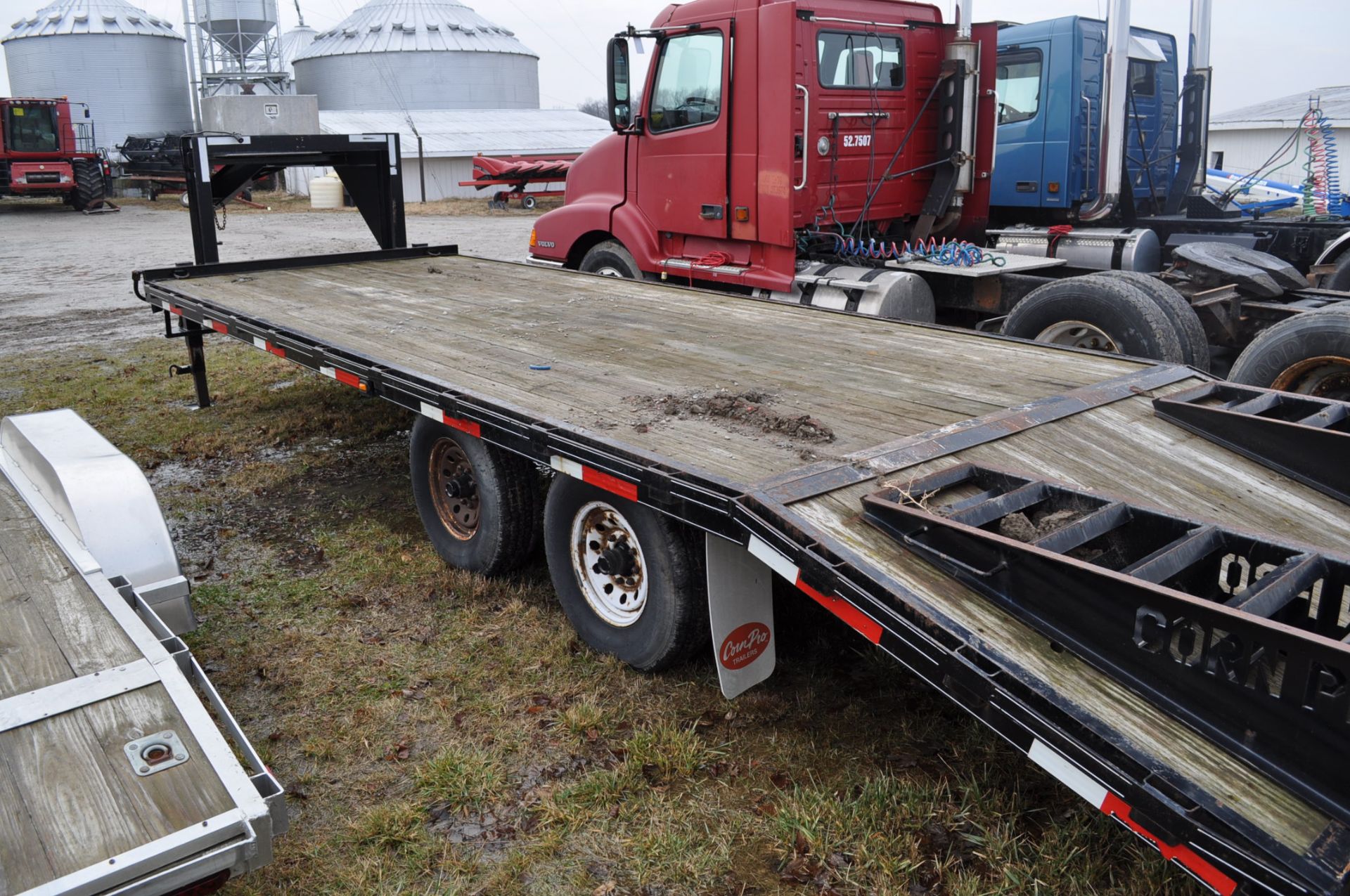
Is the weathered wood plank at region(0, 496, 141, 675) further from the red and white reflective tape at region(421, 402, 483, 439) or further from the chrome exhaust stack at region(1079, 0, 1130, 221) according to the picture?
the chrome exhaust stack at region(1079, 0, 1130, 221)

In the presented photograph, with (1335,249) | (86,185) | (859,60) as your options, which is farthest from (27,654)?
(86,185)

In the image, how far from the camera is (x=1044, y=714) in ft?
8.16

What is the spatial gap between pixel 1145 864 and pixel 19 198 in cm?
4463

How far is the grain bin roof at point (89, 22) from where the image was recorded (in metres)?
47.4

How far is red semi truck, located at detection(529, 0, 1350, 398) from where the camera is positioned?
287 inches

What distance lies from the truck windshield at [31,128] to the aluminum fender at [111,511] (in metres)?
34.0

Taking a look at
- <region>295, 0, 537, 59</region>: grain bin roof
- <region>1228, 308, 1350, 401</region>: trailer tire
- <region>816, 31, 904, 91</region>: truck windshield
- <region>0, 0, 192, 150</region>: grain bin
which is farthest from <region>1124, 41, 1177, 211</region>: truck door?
<region>0, 0, 192, 150</region>: grain bin

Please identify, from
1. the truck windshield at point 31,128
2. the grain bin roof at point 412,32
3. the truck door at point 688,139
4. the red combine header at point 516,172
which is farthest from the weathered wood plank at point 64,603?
the grain bin roof at point 412,32

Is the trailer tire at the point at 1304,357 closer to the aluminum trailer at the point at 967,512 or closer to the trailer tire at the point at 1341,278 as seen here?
the aluminum trailer at the point at 967,512

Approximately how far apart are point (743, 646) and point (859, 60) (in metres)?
6.19

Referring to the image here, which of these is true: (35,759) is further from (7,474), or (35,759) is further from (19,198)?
(19,198)

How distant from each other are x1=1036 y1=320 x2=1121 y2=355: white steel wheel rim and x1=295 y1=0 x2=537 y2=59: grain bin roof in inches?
1736

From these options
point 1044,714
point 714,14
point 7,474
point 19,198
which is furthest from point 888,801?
point 19,198

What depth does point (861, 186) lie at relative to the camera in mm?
8781
